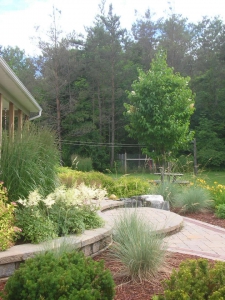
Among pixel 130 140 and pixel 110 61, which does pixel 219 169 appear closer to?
pixel 130 140

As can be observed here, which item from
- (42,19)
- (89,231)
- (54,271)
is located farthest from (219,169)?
(54,271)

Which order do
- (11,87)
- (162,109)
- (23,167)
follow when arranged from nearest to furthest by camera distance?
(23,167) < (11,87) < (162,109)

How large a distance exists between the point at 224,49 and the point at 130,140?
9733 millimetres

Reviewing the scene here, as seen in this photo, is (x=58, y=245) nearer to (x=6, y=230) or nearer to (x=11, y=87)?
(x=6, y=230)

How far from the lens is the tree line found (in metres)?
24.8

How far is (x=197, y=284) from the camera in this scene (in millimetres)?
2309

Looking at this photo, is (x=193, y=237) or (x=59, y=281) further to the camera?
(x=193, y=237)

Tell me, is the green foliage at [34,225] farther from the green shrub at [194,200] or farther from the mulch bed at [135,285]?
the green shrub at [194,200]

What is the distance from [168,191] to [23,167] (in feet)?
14.3

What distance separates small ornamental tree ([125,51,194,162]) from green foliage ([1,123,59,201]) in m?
10.9

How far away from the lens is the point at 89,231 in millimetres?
4055

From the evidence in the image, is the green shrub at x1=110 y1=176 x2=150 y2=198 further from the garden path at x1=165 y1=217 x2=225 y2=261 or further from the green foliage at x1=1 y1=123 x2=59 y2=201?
the green foliage at x1=1 y1=123 x2=59 y2=201

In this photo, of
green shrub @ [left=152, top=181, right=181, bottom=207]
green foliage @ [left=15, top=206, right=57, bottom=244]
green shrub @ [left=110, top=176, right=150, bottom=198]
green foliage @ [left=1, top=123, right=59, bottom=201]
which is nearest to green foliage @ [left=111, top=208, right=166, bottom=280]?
green foliage @ [left=15, top=206, right=57, bottom=244]

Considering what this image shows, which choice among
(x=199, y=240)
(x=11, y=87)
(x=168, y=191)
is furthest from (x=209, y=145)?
(x=199, y=240)
